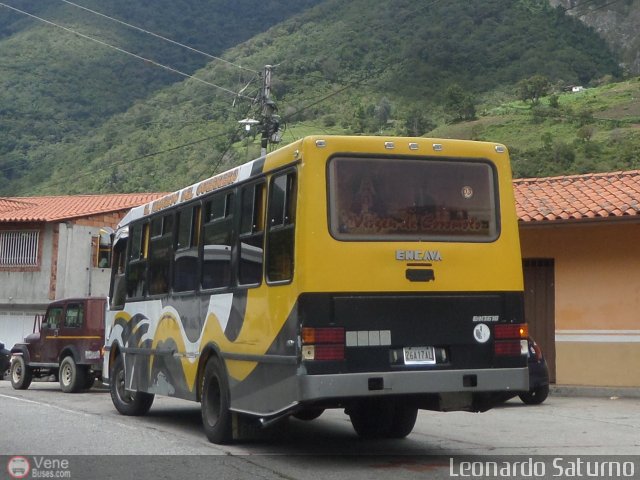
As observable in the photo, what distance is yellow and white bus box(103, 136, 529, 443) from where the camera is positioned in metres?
9.47

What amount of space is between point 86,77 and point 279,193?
255 feet

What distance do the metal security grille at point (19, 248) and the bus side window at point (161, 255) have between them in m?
25.7

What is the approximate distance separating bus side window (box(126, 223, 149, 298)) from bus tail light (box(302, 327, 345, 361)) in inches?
207

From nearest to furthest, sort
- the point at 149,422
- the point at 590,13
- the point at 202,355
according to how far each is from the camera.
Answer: the point at 202,355
the point at 149,422
the point at 590,13

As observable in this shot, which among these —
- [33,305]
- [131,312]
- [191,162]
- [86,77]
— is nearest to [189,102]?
[191,162]

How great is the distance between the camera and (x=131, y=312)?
48.1ft

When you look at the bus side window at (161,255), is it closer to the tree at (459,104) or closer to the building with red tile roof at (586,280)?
the building with red tile roof at (586,280)

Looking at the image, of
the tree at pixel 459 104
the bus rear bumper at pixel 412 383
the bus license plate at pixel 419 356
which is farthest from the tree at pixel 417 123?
the bus license plate at pixel 419 356

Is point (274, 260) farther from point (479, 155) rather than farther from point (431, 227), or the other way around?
point (479, 155)

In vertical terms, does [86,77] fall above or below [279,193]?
above

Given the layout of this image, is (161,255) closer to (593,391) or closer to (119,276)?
(119,276)

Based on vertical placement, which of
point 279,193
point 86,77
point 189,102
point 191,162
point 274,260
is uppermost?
point 86,77

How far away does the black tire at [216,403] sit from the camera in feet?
35.9

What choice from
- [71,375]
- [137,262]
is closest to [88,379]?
[71,375]
